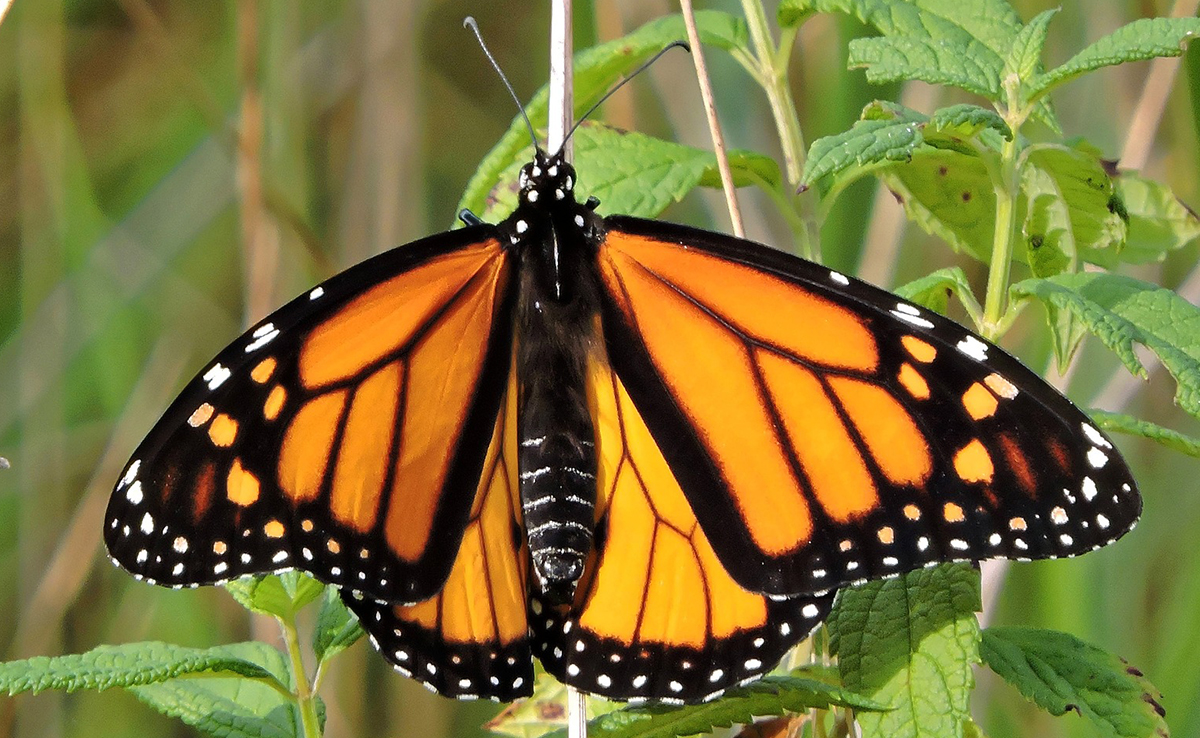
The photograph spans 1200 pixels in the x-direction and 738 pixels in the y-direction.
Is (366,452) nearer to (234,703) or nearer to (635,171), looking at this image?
(234,703)

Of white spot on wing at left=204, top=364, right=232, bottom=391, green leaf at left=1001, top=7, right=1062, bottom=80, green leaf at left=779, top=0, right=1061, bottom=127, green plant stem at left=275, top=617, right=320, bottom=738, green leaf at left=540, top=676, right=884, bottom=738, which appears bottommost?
green leaf at left=540, top=676, right=884, bottom=738

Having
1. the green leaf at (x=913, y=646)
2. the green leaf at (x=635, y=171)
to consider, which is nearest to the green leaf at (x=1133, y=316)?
the green leaf at (x=913, y=646)

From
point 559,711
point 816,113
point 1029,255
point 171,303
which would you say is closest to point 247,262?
point 171,303

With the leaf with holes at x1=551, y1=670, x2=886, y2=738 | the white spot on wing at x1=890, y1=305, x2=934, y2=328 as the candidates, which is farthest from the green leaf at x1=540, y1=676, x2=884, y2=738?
the white spot on wing at x1=890, y1=305, x2=934, y2=328

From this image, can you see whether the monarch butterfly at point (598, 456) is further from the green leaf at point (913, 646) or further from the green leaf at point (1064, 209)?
the green leaf at point (1064, 209)

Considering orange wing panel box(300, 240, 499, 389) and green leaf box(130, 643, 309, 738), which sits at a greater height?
orange wing panel box(300, 240, 499, 389)

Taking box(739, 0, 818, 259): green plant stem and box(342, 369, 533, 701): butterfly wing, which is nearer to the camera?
box(342, 369, 533, 701): butterfly wing

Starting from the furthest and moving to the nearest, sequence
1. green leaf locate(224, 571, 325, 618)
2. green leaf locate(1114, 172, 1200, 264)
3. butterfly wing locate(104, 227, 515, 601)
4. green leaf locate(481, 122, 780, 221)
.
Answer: green leaf locate(1114, 172, 1200, 264), green leaf locate(481, 122, 780, 221), green leaf locate(224, 571, 325, 618), butterfly wing locate(104, 227, 515, 601)

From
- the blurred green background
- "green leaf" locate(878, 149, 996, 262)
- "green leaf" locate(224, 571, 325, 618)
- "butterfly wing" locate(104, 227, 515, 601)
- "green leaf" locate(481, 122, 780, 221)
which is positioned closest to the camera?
"butterfly wing" locate(104, 227, 515, 601)

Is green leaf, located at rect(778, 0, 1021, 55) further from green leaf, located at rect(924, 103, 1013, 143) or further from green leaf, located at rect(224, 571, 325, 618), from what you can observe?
green leaf, located at rect(224, 571, 325, 618)
